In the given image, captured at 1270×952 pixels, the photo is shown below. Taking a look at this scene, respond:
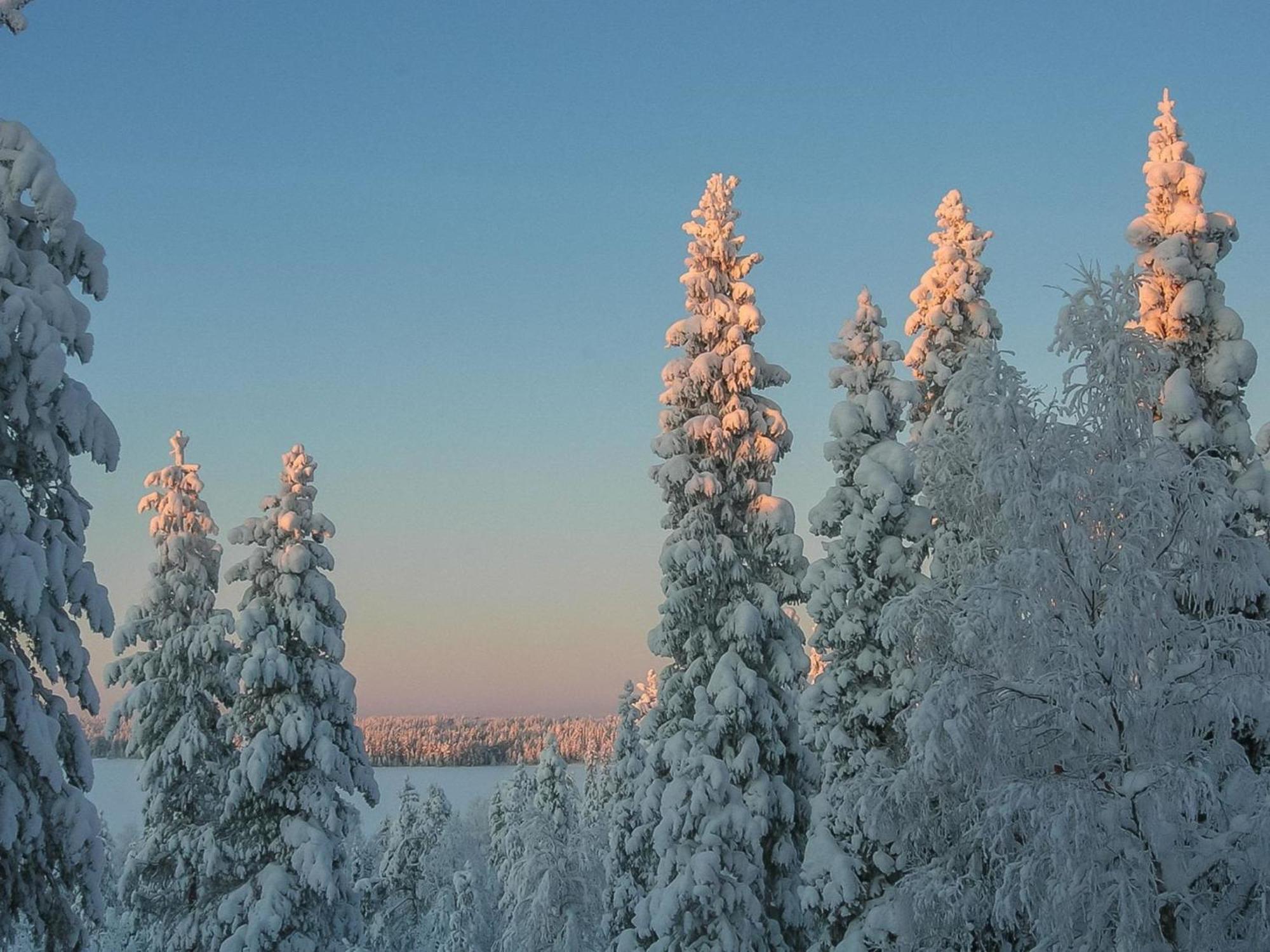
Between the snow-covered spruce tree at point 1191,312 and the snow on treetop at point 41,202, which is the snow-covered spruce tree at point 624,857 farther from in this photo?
the snow on treetop at point 41,202

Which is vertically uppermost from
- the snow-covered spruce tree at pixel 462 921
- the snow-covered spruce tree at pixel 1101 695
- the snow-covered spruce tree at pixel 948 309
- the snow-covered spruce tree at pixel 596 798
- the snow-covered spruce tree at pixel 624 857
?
the snow-covered spruce tree at pixel 948 309

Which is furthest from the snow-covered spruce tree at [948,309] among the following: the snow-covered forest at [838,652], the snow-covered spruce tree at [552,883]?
the snow-covered spruce tree at [552,883]

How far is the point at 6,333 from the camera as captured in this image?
11.8m

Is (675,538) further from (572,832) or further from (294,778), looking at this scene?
(572,832)

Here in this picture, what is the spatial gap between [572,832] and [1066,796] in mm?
34265

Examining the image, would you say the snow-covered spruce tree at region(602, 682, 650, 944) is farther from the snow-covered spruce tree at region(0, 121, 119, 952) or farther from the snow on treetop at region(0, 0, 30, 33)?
the snow on treetop at region(0, 0, 30, 33)

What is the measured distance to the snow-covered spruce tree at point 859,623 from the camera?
20828 millimetres

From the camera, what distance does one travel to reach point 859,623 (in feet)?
72.7

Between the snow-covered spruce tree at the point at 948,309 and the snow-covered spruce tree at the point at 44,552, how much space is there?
16901 millimetres

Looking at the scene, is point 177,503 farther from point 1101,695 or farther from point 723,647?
point 1101,695

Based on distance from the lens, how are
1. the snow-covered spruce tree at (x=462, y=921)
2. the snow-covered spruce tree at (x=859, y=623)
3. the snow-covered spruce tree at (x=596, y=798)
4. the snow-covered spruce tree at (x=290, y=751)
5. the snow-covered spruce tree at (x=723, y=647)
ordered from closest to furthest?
the snow-covered spruce tree at (x=859, y=623) < the snow-covered spruce tree at (x=723, y=647) < the snow-covered spruce tree at (x=290, y=751) < the snow-covered spruce tree at (x=462, y=921) < the snow-covered spruce tree at (x=596, y=798)

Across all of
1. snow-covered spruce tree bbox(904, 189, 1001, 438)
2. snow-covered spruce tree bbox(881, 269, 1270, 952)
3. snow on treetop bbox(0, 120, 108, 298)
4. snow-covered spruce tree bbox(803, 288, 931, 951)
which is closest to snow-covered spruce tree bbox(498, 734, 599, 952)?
snow-covered spruce tree bbox(803, 288, 931, 951)

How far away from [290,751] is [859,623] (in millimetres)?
12016

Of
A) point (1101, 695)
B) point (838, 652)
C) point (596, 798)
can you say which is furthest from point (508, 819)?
point (1101, 695)
